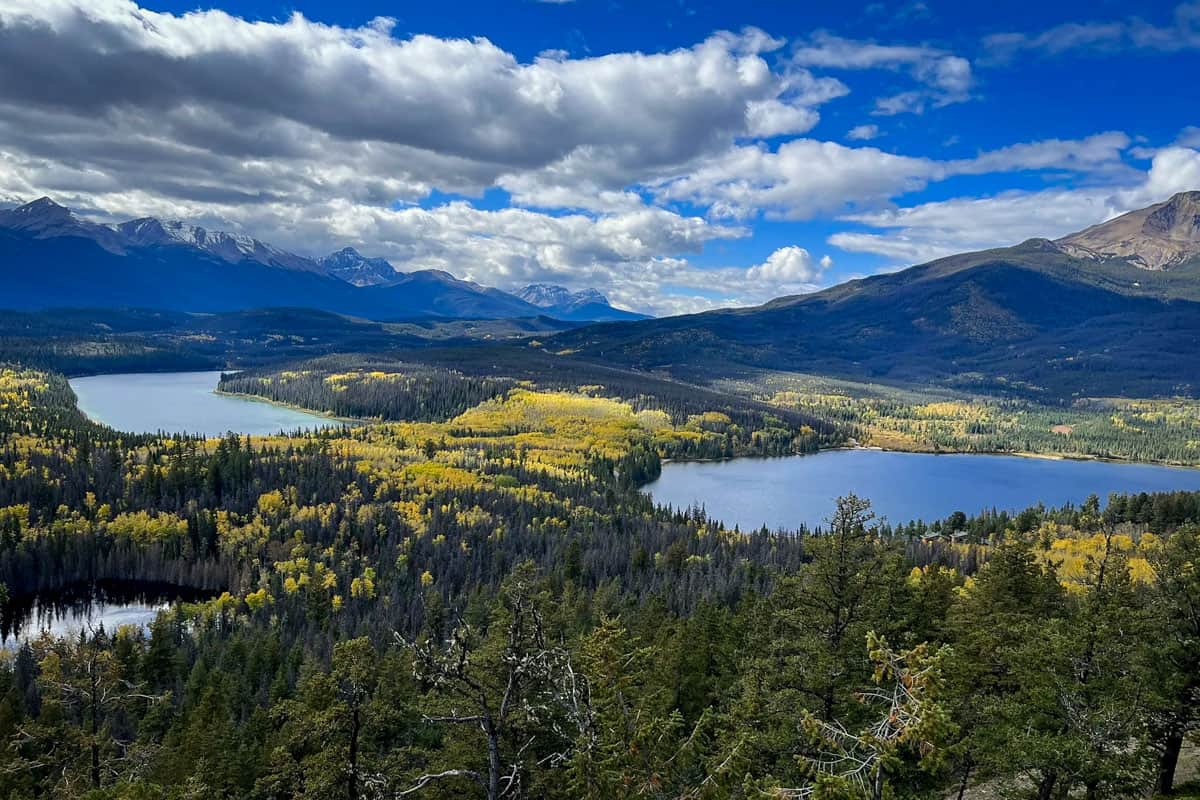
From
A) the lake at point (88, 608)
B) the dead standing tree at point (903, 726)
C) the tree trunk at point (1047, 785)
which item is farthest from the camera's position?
the lake at point (88, 608)

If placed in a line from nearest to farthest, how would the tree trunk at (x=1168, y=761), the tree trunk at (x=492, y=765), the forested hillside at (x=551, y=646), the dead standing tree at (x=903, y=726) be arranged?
the dead standing tree at (x=903, y=726) < the tree trunk at (x=492, y=765) < the forested hillside at (x=551, y=646) < the tree trunk at (x=1168, y=761)

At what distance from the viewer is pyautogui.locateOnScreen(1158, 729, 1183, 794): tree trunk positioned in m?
30.8

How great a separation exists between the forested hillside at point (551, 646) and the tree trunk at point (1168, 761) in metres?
0.12

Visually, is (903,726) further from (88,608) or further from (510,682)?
(88,608)

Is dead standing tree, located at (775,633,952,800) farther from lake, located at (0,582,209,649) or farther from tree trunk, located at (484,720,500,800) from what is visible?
lake, located at (0,582,209,649)

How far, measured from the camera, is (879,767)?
42.2 feet

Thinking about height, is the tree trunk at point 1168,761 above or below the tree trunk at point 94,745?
above

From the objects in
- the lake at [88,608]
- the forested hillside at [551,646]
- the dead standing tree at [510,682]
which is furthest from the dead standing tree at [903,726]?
the lake at [88,608]

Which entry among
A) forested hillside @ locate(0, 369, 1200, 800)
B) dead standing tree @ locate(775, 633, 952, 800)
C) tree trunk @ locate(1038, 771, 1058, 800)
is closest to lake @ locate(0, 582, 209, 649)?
forested hillside @ locate(0, 369, 1200, 800)

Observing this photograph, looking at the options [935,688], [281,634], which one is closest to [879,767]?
[935,688]

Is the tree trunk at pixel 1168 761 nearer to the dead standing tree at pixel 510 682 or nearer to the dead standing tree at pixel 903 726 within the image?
the dead standing tree at pixel 903 726

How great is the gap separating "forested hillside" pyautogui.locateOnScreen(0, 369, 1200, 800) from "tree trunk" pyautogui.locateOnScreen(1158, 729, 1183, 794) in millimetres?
119

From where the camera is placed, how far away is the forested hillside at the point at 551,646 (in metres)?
17.3

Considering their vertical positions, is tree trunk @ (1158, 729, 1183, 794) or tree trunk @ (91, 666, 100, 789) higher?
tree trunk @ (1158, 729, 1183, 794)
